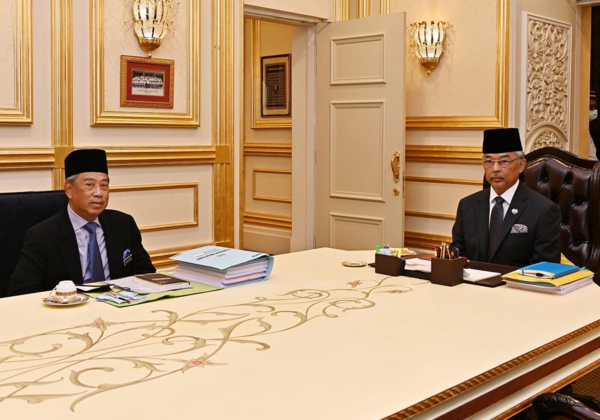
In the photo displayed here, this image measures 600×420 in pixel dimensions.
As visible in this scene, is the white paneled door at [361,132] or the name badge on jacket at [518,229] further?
the white paneled door at [361,132]

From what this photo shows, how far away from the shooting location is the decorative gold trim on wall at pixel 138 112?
452 cm

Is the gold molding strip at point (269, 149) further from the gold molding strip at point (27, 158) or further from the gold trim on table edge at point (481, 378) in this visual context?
the gold trim on table edge at point (481, 378)

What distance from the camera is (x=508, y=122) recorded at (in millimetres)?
5352

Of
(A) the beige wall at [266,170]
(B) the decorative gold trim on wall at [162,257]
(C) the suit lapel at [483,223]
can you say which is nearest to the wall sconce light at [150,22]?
(B) the decorative gold trim on wall at [162,257]

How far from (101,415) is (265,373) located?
368 millimetres

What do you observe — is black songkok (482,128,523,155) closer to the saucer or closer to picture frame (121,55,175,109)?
the saucer

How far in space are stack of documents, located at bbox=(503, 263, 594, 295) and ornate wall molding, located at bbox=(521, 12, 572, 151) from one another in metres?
3.15

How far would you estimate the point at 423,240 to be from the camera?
593 cm

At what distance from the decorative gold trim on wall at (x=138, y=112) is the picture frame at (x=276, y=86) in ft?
6.39

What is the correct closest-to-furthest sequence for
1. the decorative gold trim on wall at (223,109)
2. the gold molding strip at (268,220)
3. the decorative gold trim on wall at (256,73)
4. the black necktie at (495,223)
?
the black necktie at (495,223), the decorative gold trim on wall at (223,109), the gold molding strip at (268,220), the decorative gold trim on wall at (256,73)

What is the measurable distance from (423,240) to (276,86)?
8.24 ft

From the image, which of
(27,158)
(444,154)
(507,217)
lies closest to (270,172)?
(444,154)

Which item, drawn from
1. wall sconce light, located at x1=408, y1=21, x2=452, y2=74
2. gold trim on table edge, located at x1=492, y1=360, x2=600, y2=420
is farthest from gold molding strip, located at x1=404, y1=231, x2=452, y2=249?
gold trim on table edge, located at x1=492, y1=360, x2=600, y2=420

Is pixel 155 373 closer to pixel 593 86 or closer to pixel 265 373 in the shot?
pixel 265 373
